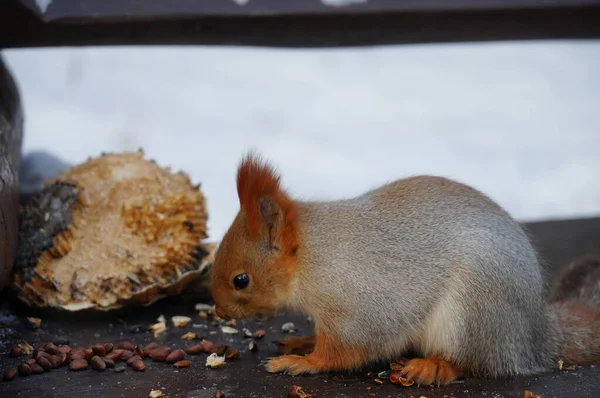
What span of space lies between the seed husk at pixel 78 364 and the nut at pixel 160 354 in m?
0.13

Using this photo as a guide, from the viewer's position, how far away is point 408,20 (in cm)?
211

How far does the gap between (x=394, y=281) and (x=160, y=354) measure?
0.50m

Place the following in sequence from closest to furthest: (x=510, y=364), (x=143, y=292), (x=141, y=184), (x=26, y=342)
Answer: (x=510, y=364), (x=26, y=342), (x=143, y=292), (x=141, y=184)

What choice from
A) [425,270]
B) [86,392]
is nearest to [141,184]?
[86,392]

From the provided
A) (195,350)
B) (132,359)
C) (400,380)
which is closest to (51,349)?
(132,359)

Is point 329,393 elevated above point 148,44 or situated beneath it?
situated beneath

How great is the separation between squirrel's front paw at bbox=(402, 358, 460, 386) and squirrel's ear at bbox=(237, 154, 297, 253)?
322 mm

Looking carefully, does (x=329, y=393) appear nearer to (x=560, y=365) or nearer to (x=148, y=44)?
(x=560, y=365)

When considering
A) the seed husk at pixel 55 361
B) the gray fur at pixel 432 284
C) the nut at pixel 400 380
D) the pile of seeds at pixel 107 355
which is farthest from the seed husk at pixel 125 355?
the nut at pixel 400 380

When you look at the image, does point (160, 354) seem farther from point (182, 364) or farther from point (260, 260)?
point (260, 260)

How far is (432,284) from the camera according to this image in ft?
4.97

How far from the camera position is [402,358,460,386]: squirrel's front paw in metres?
1.50

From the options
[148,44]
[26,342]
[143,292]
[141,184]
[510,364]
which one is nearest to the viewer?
[510,364]

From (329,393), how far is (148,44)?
117cm
